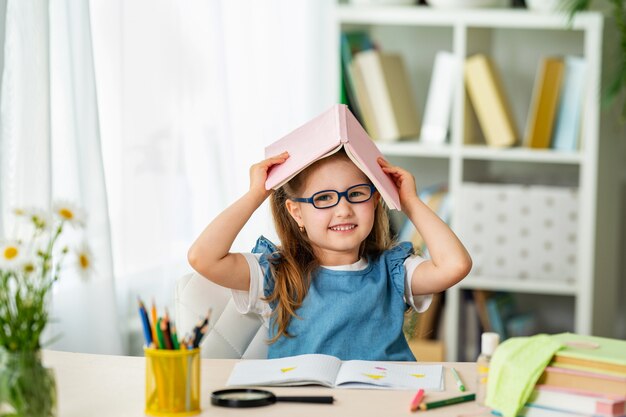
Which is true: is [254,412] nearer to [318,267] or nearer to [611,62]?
[318,267]

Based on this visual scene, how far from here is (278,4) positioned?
10.7 feet

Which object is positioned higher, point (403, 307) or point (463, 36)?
point (463, 36)

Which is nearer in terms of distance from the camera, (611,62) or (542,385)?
(542,385)

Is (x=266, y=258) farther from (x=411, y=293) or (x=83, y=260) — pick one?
(x=83, y=260)

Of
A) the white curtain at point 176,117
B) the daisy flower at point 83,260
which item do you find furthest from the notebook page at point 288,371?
the white curtain at point 176,117

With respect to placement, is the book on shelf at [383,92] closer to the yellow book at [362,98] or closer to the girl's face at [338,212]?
the yellow book at [362,98]

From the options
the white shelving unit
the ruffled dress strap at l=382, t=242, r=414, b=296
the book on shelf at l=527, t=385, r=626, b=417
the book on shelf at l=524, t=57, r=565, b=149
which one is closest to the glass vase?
the book on shelf at l=527, t=385, r=626, b=417

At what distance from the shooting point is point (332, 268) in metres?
1.95

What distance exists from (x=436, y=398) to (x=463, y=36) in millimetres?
2278

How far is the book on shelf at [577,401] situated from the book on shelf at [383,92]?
2.33 m

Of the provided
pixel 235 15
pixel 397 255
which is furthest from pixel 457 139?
pixel 397 255

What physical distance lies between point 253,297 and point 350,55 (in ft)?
6.10

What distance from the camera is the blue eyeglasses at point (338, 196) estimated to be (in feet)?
6.08

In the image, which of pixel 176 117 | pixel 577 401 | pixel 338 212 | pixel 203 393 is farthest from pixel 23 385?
pixel 176 117
